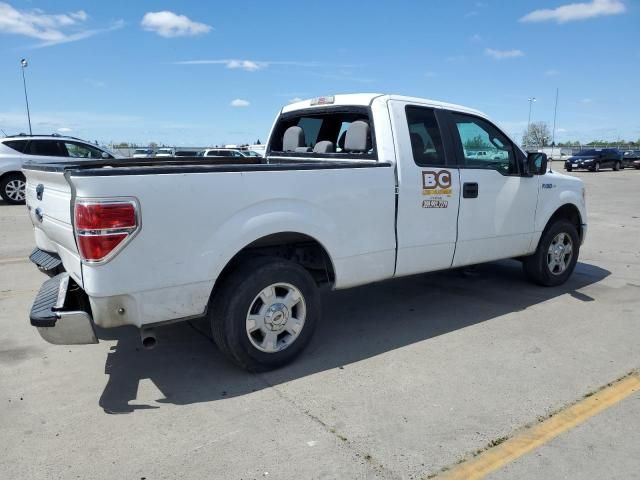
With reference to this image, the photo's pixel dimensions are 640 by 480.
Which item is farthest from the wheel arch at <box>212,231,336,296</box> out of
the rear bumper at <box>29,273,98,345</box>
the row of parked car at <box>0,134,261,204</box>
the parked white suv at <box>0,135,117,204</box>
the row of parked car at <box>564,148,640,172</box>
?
the row of parked car at <box>564,148,640,172</box>

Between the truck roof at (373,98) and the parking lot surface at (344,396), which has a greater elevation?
the truck roof at (373,98)

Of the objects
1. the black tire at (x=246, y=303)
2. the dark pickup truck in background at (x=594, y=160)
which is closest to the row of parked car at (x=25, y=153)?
the black tire at (x=246, y=303)

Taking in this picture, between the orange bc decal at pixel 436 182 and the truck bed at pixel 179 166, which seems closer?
the truck bed at pixel 179 166

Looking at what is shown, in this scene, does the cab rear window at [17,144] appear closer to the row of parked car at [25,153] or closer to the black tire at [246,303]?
the row of parked car at [25,153]

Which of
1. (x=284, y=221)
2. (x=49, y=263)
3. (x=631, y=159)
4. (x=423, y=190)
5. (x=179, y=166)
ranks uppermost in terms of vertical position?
(x=179, y=166)

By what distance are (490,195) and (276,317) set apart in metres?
2.53

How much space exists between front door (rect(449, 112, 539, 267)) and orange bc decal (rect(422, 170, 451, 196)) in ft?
0.69

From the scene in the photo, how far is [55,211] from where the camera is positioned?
11.4 feet

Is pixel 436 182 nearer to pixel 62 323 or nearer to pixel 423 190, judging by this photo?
pixel 423 190

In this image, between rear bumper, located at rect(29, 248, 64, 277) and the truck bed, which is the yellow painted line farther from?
rear bumper, located at rect(29, 248, 64, 277)

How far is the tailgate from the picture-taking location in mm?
3184

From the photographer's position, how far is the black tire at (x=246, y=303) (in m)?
3.44

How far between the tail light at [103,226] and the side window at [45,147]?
1226 centimetres

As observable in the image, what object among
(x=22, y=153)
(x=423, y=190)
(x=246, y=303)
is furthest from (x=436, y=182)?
(x=22, y=153)
